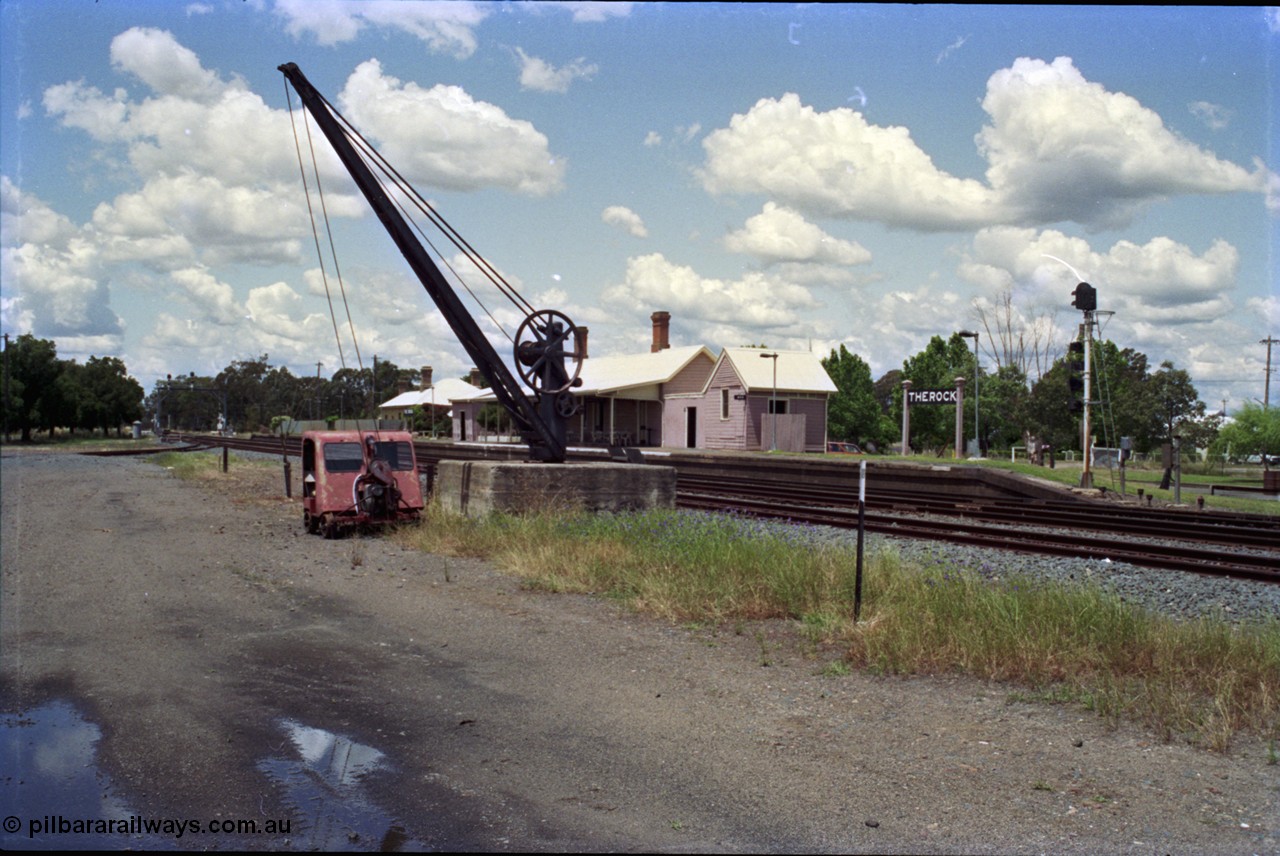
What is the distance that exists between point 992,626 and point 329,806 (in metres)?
4.65

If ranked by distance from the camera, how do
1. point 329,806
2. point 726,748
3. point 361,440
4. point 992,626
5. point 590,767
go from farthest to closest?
1. point 361,440
2. point 992,626
3. point 726,748
4. point 590,767
5. point 329,806

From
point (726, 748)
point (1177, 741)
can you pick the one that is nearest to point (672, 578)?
point (726, 748)

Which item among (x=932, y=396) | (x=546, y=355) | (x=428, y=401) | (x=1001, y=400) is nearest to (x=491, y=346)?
(x=546, y=355)

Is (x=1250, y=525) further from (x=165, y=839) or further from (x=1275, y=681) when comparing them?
(x=165, y=839)

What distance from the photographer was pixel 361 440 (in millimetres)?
14062

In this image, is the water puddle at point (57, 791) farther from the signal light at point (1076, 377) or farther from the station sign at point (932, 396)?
the station sign at point (932, 396)

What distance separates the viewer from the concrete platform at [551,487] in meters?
13.8

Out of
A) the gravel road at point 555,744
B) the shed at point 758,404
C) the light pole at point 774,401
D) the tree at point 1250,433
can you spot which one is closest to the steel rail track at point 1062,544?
the gravel road at point 555,744

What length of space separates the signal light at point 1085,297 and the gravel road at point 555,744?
14.9 metres

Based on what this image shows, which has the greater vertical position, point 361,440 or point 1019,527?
point 361,440

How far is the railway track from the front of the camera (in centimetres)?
1149

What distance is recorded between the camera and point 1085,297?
66.2ft

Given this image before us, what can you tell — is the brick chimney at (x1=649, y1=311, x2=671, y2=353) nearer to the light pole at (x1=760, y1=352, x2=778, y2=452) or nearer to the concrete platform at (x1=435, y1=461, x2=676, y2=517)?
the light pole at (x1=760, y1=352, x2=778, y2=452)

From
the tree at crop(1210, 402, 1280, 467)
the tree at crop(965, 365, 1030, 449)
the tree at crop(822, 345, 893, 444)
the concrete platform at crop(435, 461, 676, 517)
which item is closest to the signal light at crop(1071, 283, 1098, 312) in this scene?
the concrete platform at crop(435, 461, 676, 517)
